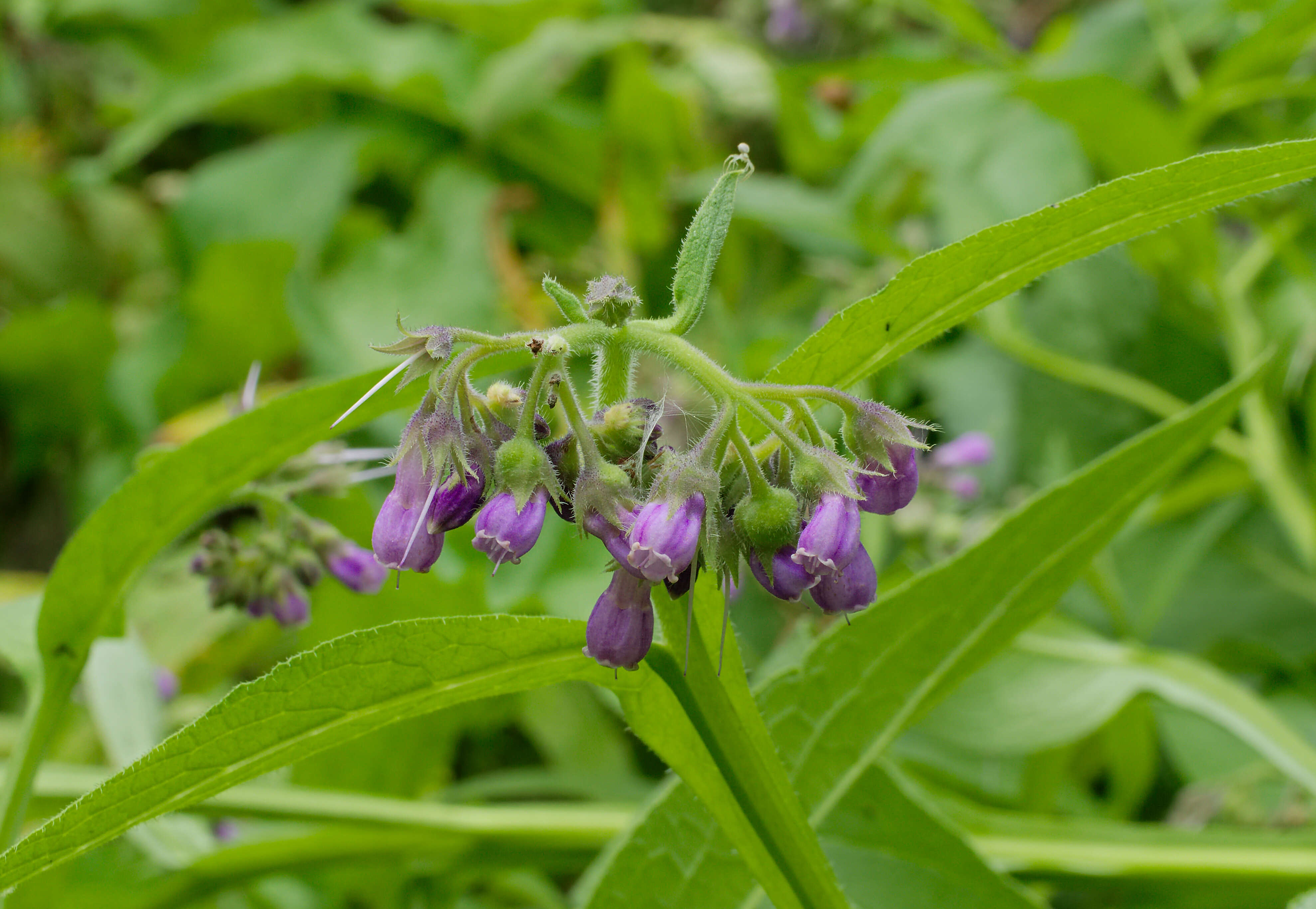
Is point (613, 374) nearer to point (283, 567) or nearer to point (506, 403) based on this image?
point (506, 403)

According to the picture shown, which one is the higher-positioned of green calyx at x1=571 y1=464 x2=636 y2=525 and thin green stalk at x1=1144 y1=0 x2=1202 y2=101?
thin green stalk at x1=1144 y1=0 x2=1202 y2=101

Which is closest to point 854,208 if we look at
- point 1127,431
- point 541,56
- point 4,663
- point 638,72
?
point 1127,431

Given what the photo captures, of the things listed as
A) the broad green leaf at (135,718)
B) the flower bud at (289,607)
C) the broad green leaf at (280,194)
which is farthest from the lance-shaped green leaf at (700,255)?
the broad green leaf at (280,194)

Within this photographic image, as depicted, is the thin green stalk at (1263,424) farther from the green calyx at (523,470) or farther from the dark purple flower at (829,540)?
the green calyx at (523,470)

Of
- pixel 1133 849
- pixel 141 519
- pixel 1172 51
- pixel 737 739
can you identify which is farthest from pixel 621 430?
pixel 1172 51

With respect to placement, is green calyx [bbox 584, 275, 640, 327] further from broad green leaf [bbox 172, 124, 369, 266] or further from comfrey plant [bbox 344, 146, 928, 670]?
broad green leaf [bbox 172, 124, 369, 266]

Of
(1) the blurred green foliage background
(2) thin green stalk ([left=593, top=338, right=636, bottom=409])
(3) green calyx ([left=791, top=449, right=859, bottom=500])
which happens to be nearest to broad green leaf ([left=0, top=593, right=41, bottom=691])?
(1) the blurred green foliage background
